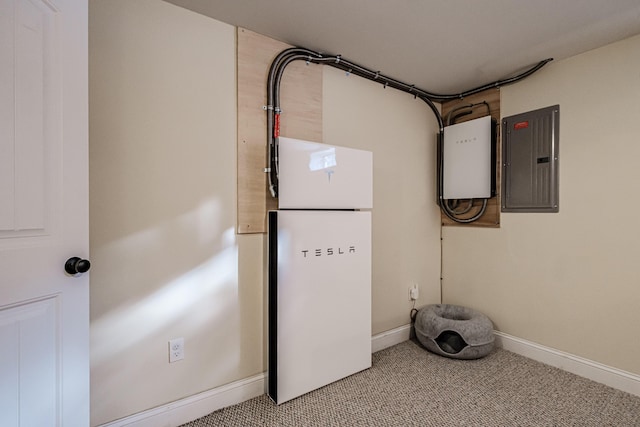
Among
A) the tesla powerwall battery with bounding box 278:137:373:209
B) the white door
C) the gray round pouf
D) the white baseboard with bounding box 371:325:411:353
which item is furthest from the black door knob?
the gray round pouf

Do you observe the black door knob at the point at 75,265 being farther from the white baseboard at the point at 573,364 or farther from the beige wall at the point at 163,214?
the white baseboard at the point at 573,364

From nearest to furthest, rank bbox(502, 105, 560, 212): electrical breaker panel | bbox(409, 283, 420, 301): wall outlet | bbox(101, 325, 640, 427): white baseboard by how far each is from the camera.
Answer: bbox(101, 325, 640, 427): white baseboard
bbox(502, 105, 560, 212): electrical breaker panel
bbox(409, 283, 420, 301): wall outlet

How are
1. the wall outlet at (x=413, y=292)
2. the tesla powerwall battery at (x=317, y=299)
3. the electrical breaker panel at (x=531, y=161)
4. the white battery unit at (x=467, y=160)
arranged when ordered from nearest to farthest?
the tesla powerwall battery at (x=317, y=299) → the electrical breaker panel at (x=531, y=161) → the white battery unit at (x=467, y=160) → the wall outlet at (x=413, y=292)

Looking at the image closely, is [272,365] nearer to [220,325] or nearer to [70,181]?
[220,325]

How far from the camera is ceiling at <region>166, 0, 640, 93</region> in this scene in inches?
64.6

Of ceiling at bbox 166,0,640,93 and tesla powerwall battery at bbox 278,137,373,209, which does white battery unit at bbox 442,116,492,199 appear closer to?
ceiling at bbox 166,0,640,93

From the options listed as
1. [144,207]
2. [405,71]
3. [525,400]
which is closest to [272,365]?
[144,207]

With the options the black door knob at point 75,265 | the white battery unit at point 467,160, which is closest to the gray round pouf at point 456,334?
the white battery unit at point 467,160

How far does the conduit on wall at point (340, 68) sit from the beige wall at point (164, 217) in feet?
0.76

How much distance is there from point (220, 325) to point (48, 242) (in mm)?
1017

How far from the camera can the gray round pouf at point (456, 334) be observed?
227 cm

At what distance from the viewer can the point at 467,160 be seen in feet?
8.90

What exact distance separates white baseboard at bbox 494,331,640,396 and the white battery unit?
123cm

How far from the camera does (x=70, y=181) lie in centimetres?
105
